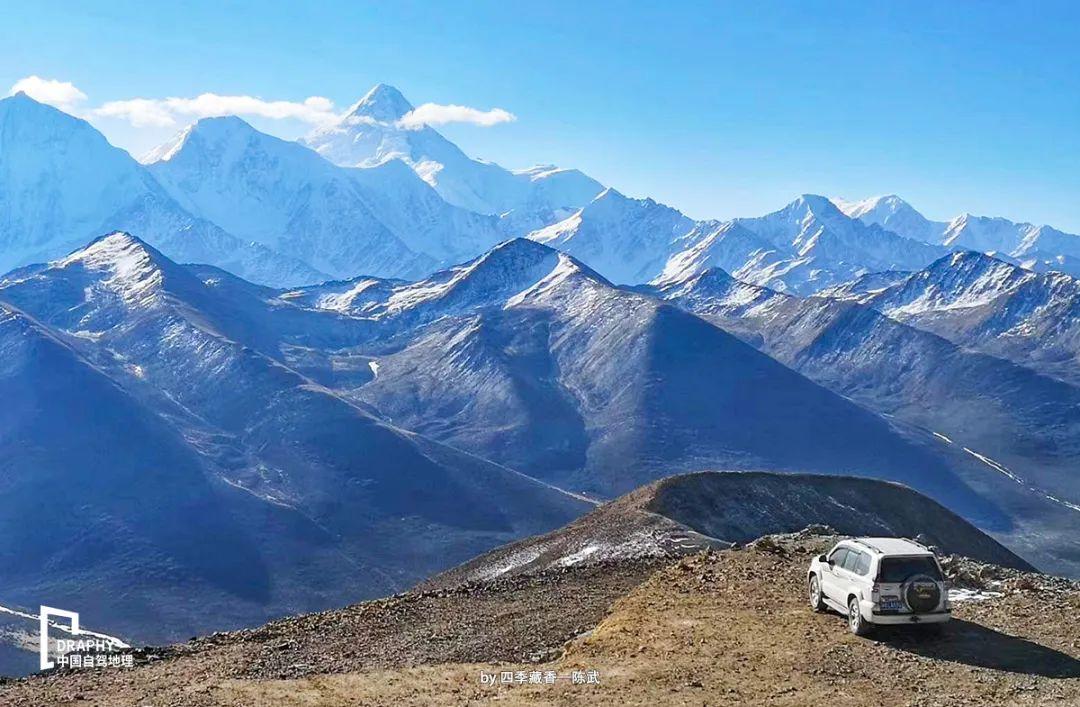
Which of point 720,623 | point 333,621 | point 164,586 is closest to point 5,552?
point 164,586

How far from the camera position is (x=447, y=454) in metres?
187

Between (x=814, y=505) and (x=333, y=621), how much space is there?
47815mm

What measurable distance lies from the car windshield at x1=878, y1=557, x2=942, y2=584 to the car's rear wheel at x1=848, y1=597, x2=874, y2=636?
1040 millimetres

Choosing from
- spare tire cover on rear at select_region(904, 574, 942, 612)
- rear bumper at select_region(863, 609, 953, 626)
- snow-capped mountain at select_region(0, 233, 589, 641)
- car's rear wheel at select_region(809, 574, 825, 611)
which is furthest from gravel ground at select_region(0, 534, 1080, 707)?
snow-capped mountain at select_region(0, 233, 589, 641)

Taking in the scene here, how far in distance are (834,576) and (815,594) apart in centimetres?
131

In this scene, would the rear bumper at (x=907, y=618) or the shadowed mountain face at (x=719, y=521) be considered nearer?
the rear bumper at (x=907, y=618)

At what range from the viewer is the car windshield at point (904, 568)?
22.8m

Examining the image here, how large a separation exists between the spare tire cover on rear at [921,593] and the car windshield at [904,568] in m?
0.15

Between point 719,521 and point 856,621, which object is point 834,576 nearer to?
point 856,621

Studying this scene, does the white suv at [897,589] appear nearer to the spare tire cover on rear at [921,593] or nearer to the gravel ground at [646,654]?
the spare tire cover on rear at [921,593]

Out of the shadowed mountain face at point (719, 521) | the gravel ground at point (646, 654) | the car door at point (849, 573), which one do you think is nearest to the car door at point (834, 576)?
the car door at point (849, 573)

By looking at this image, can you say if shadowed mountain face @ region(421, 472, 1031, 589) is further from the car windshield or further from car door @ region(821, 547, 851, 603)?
the car windshield

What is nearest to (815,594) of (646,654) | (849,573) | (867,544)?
(849,573)

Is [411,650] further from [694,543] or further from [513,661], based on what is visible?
[694,543]
